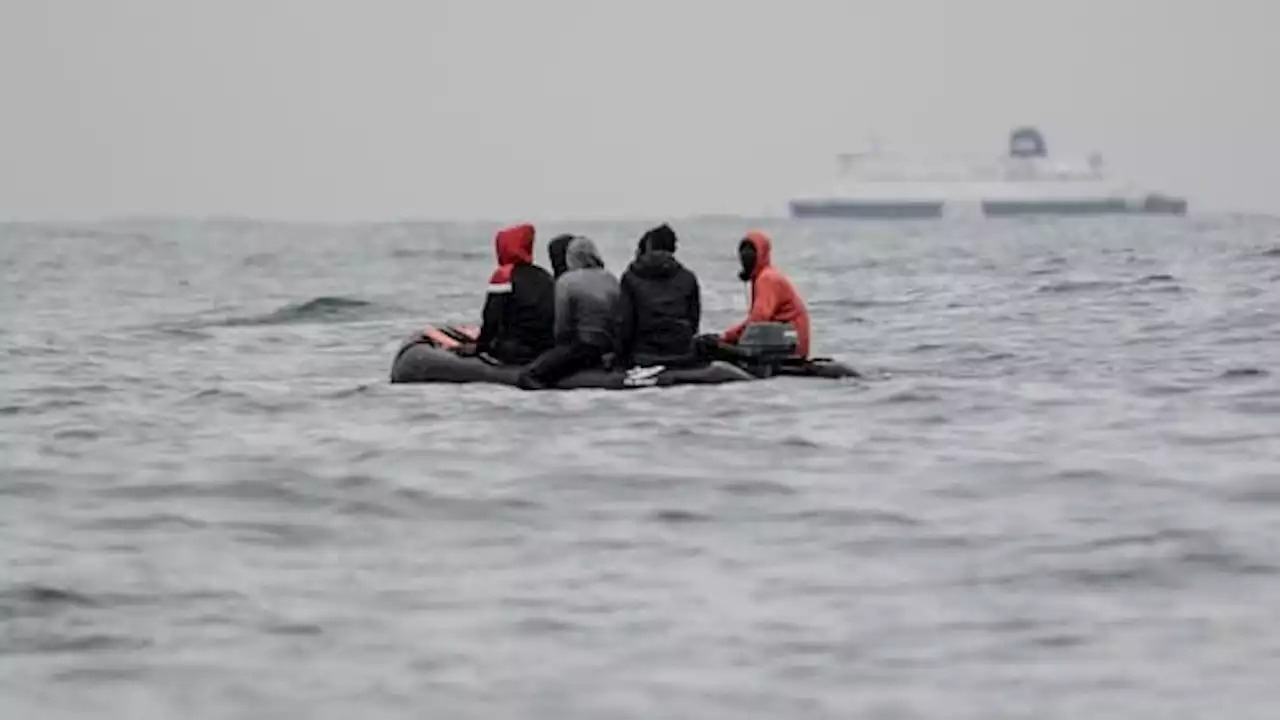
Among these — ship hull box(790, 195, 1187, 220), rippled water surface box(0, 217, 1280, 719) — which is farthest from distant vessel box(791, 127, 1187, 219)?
rippled water surface box(0, 217, 1280, 719)

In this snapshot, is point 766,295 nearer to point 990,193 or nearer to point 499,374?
point 499,374

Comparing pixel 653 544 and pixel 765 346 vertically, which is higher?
pixel 765 346

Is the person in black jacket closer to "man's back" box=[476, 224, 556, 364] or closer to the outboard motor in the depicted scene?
the outboard motor

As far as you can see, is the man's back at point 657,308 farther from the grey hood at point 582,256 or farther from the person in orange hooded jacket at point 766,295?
the person in orange hooded jacket at point 766,295

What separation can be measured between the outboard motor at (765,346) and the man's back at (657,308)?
464 millimetres

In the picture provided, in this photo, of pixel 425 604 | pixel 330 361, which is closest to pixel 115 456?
pixel 425 604

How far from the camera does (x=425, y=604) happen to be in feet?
32.1

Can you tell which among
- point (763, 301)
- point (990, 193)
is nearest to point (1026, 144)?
point (990, 193)

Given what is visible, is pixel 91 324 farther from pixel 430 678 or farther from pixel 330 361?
pixel 430 678

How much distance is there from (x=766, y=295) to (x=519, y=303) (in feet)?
6.93

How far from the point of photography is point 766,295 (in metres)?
18.8

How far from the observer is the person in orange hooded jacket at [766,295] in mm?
18766

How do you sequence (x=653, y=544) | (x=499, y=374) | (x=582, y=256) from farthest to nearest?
(x=499, y=374), (x=582, y=256), (x=653, y=544)

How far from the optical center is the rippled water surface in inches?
330
